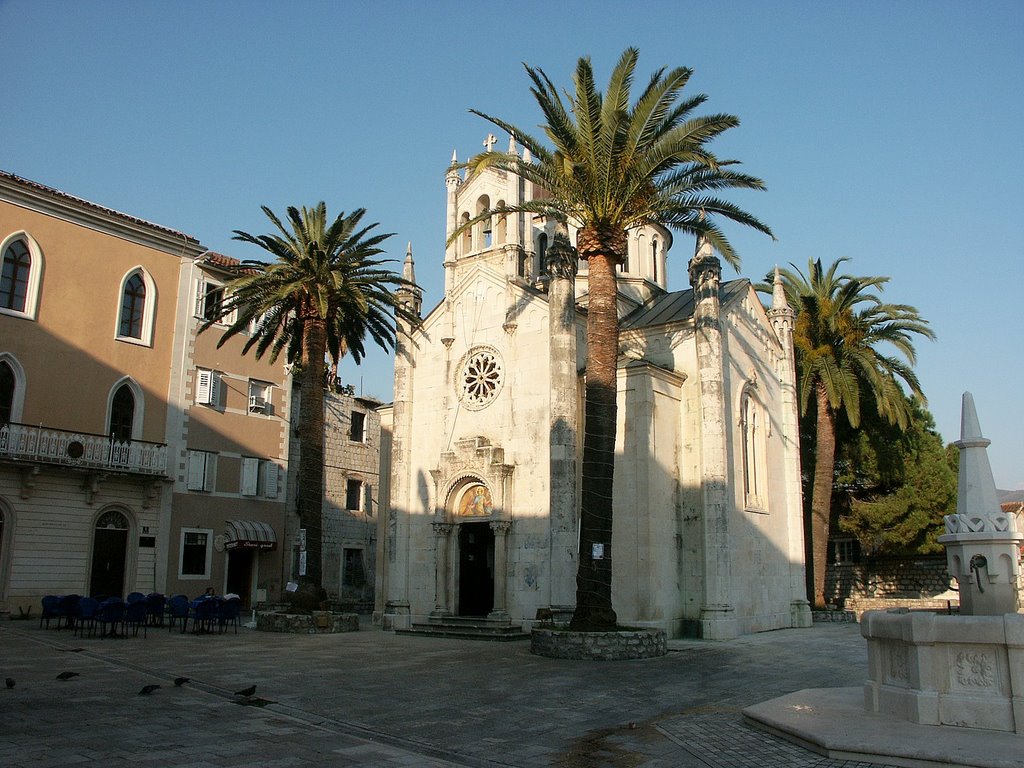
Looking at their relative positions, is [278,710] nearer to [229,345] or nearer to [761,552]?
[761,552]

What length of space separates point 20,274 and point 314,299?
11.0 metres

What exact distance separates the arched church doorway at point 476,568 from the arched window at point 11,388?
1556 centimetres

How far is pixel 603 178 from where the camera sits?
19.9 metres

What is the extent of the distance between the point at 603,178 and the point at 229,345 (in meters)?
20.9

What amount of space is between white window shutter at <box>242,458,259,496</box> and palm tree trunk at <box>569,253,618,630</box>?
1949 centimetres

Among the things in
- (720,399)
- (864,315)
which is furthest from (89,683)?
(864,315)

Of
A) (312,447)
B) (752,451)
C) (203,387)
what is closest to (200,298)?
(203,387)

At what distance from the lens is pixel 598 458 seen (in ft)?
64.1

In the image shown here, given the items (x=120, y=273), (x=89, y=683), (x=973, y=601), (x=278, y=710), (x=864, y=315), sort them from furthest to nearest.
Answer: (x=864, y=315) → (x=120, y=273) → (x=89, y=683) → (x=278, y=710) → (x=973, y=601)

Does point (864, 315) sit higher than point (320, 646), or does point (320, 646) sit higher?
point (864, 315)

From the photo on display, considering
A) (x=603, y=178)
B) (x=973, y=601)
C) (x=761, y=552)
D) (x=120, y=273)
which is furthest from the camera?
(x=120, y=273)

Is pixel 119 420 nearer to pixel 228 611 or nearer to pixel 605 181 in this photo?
Answer: pixel 228 611

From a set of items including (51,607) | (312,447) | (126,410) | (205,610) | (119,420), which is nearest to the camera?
(51,607)

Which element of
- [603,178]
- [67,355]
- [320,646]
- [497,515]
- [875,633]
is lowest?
[320,646]
